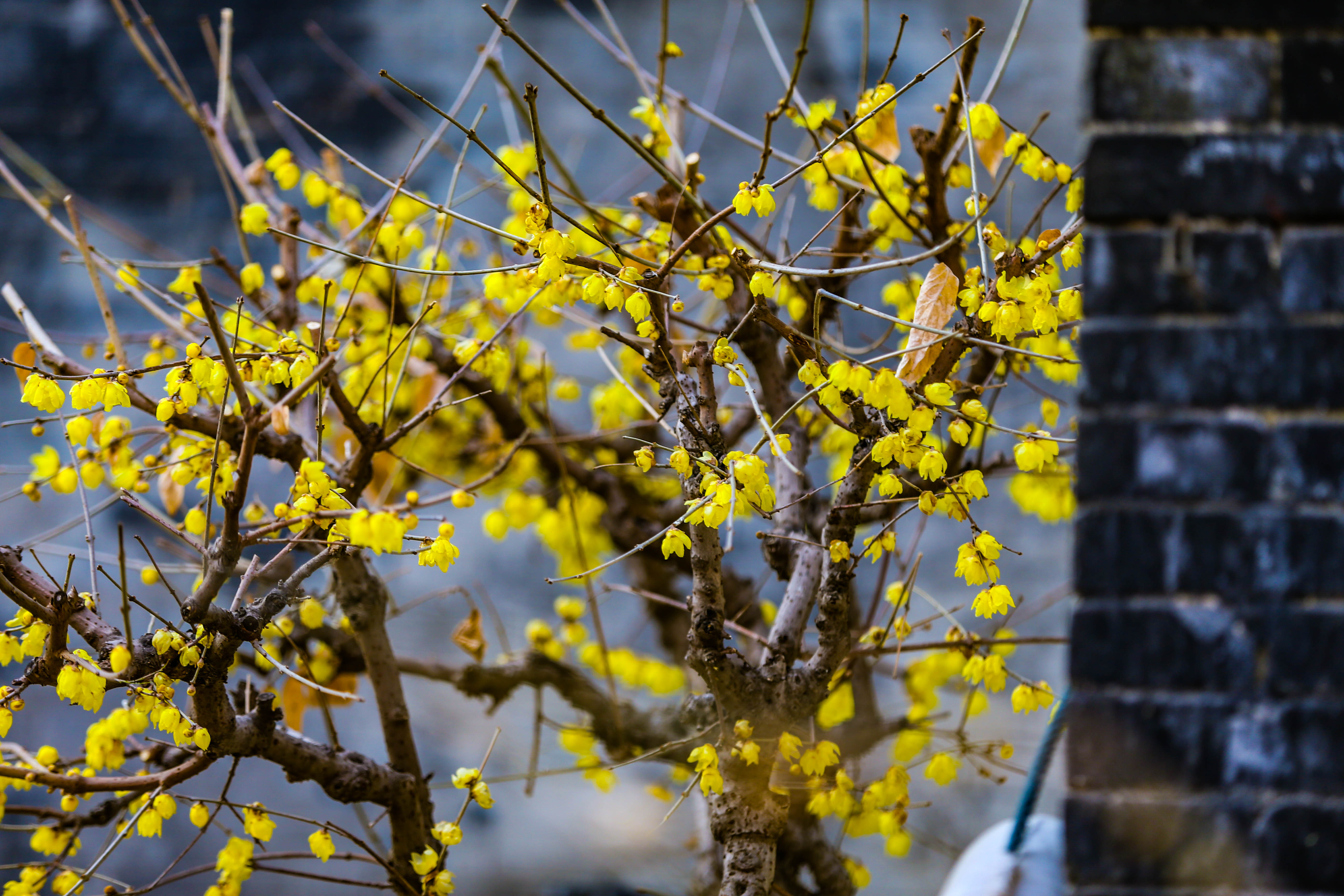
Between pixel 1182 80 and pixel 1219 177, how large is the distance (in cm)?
7

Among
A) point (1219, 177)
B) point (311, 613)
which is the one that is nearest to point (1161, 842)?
point (1219, 177)

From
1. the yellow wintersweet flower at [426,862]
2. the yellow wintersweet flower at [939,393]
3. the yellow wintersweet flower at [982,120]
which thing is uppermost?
the yellow wintersweet flower at [982,120]

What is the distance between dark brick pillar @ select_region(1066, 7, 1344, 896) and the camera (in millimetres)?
605

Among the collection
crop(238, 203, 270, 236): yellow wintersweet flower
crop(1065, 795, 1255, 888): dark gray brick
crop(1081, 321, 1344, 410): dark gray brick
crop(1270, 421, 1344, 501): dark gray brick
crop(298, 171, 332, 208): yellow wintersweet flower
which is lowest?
crop(1065, 795, 1255, 888): dark gray brick

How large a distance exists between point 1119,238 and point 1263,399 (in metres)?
0.14

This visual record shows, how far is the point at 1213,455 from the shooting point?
2.01 ft

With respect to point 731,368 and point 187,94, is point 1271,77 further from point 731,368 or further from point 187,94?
point 187,94

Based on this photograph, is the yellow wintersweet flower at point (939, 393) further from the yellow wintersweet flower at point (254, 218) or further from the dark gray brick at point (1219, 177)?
the yellow wintersweet flower at point (254, 218)

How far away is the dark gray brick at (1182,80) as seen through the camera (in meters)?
0.61

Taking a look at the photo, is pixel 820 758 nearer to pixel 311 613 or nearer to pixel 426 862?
pixel 426 862

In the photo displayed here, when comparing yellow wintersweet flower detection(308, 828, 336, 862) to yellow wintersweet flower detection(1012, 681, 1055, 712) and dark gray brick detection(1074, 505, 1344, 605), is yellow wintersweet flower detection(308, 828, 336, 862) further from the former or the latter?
dark gray brick detection(1074, 505, 1344, 605)

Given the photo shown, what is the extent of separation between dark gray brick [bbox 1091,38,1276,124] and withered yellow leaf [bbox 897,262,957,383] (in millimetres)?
396

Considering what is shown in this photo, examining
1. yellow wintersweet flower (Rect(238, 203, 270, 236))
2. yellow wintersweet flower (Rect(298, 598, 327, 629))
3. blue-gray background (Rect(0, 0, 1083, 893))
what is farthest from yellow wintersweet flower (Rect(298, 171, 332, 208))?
blue-gray background (Rect(0, 0, 1083, 893))

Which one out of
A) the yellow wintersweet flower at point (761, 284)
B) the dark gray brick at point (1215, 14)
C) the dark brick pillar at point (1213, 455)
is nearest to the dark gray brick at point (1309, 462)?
the dark brick pillar at point (1213, 455)
